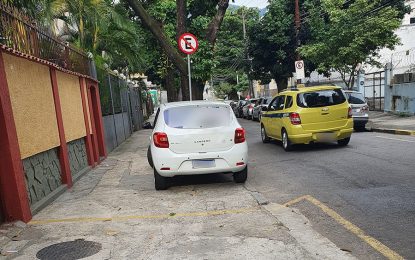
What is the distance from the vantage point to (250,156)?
10.7 metres

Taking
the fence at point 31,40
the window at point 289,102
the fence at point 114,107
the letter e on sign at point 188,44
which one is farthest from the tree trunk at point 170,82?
the fence at point 31,40

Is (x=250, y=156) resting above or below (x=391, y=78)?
below

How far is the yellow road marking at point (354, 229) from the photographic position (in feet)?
12.6

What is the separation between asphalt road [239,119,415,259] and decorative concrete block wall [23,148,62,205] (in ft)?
12.0

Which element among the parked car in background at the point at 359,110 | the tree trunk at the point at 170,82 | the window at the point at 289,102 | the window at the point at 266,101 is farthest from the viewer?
the window at the point at 266,101

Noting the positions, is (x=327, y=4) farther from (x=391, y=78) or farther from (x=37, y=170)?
(x=37, y=170)

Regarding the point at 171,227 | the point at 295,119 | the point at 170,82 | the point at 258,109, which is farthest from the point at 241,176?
the point at 258,109

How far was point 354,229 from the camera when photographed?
4523mm

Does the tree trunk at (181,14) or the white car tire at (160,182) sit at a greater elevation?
the tree trunk at (181,14)

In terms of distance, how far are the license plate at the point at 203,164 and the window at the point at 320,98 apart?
4505 mm

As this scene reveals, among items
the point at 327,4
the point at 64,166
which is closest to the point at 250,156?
the point at 64,166

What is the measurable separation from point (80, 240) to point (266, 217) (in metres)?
2.38

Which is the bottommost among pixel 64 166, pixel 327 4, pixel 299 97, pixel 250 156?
pixel 250 156

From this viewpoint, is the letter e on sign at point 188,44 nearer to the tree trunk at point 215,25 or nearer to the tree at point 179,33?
the tree at point 179,33
